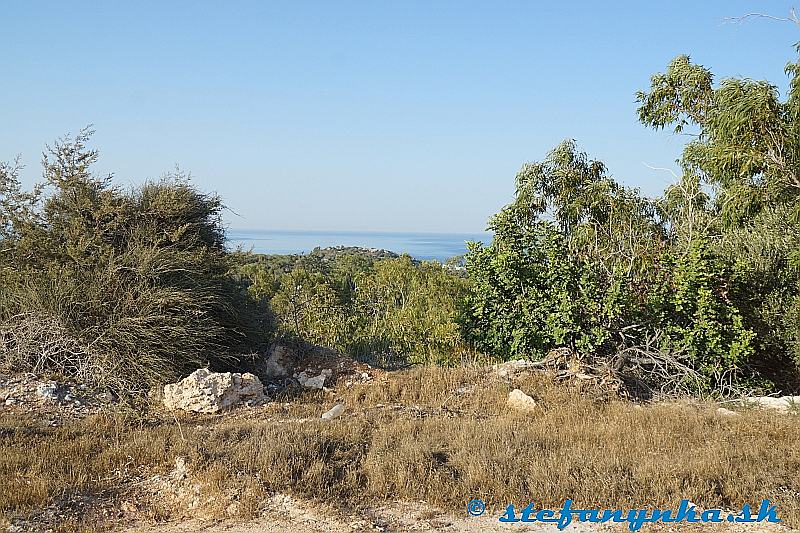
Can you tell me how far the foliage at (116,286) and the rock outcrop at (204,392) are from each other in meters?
0.52

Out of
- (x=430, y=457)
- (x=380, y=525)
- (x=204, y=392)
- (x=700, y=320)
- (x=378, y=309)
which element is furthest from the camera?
(x=378, y=309)

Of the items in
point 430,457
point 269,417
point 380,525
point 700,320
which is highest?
point 700,320

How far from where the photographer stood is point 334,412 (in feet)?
25.6

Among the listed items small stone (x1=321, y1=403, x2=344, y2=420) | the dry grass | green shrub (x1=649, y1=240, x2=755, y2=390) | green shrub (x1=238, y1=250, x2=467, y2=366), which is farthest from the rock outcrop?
green shrub (x1=649, y1=240, x2=755, y2=390)

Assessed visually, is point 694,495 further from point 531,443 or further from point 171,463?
point 171,463

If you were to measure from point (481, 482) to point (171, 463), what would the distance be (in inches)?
105

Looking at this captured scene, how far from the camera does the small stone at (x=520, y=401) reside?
7969mm

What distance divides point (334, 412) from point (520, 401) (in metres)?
2.27

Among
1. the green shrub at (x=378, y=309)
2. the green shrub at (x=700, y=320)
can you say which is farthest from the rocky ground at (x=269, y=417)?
the green shrub at (x=378, y=309)

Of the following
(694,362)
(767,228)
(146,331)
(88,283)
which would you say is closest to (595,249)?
(694,362)

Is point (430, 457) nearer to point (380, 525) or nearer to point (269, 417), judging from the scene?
point (380, 525)

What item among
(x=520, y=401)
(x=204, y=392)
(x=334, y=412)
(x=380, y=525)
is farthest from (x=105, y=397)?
(x=520, y=401)

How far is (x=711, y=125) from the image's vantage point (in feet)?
38.0

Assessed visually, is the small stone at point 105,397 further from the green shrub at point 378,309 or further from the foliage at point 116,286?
the green shrub at point 378,309
